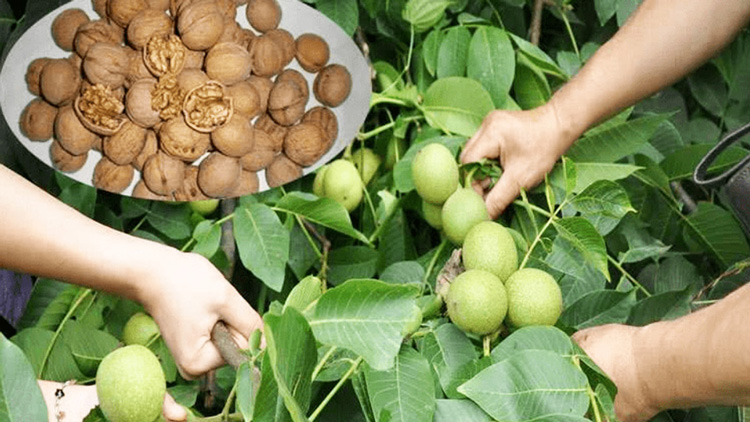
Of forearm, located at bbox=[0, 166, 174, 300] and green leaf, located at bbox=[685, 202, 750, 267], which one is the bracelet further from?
green leaf, located at bbox=[685, 202, 750, 267]

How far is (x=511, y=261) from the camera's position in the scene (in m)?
1.12

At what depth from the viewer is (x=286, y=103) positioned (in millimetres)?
1357

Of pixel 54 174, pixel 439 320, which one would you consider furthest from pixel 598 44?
pixel 54 174

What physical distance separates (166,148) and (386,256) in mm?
347

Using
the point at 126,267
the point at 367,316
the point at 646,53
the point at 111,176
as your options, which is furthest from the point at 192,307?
the point at 646,53

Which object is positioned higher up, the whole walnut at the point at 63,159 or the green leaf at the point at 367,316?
the whole walnut at the point at 63,159

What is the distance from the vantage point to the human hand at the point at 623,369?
3.19 feet

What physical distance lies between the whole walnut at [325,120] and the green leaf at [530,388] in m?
0.52

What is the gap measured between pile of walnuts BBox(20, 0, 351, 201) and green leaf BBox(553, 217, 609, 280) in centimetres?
37

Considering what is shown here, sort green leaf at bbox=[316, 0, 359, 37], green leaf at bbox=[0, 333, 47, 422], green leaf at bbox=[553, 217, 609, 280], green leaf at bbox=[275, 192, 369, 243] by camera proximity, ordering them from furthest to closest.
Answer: green leaf at bbox=[316, 0, 359, 37] → green leaf at bbox=[275, 192, 369, 243] → green leaf at bbox=[553, 217, 609, 280] → green leaf at bbox=[0, 333, 47, 422]

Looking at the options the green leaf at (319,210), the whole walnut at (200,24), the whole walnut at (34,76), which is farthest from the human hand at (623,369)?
the whole walnut at (34,76)

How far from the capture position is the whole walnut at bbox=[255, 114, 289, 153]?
52.8 inches

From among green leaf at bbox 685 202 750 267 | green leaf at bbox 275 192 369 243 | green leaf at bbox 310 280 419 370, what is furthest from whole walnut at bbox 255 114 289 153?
green leaf at bbox 685 202 750 267

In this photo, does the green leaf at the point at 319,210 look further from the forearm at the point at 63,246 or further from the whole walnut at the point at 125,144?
the forearm at the point at 63,246
